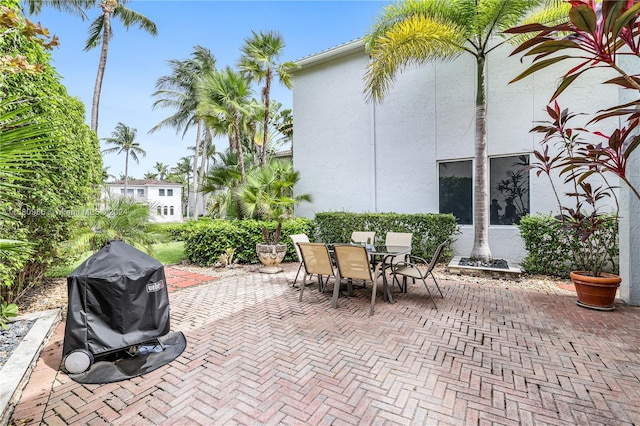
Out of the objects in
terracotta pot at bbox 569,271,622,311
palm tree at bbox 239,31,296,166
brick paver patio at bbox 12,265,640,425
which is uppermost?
palm tree at bbox 239,31,296,166

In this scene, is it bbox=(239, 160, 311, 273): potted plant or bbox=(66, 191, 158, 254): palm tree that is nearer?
bbox=(66, 191, 158, 254): palm tree

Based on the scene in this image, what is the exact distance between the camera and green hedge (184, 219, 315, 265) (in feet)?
25.7

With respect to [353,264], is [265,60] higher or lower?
higher

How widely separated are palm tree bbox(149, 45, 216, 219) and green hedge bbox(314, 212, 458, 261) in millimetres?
14256

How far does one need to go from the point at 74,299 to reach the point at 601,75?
33.7 ft

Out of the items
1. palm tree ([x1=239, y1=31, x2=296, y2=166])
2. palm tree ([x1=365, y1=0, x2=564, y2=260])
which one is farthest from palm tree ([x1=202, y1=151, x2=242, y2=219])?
palm tree ([x1=365, y1=0, x2=564, y2=260])

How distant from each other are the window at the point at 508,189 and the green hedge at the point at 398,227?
1.25 meters

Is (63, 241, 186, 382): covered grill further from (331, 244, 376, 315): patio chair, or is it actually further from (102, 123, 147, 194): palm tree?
(102, 123, 147, 194): palm tree

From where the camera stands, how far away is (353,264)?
444cm

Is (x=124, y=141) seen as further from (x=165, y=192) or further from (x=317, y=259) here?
(x=317, y=259)

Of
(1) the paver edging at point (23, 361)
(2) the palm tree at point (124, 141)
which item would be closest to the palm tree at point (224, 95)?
(1) the paver edging at point (23, 361)

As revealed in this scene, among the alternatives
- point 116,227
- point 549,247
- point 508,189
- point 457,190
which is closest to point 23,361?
point 116,227

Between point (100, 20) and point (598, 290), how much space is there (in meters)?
23.3

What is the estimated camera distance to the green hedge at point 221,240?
7.82 metres
